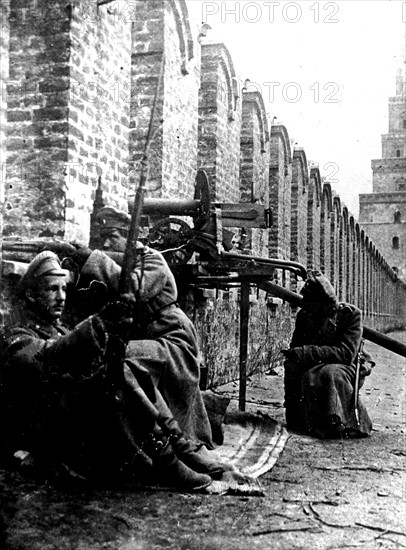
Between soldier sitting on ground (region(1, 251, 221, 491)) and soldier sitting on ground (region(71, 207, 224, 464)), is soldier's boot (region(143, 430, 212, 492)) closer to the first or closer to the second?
soldier sitting on ground (region(1, 251, 221, 491))

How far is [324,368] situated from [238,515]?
9.34 ft

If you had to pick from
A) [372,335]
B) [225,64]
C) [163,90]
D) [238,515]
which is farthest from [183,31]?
[238,515]

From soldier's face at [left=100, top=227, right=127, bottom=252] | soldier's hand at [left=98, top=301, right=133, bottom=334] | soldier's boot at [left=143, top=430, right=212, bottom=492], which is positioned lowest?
soldier's boot at [left=143, top=430, right=212, bottom=492]

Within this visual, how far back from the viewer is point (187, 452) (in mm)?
4508

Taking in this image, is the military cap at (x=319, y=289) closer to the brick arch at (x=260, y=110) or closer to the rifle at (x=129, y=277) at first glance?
the rifle at (x=129, y=277)

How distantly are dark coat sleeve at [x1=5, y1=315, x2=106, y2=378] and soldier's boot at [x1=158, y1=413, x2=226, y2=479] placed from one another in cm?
71

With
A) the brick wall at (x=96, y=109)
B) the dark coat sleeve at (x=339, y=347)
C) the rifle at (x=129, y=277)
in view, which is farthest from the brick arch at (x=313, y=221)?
the rifle at (x=129, y=277)

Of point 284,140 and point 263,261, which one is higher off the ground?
point 284,140

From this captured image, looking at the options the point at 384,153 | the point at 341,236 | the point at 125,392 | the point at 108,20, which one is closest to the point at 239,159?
the point at 108,20

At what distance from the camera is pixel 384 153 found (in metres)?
67.9

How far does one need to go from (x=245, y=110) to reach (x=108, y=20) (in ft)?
18.8

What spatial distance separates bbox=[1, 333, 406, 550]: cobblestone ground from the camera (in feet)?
11.3

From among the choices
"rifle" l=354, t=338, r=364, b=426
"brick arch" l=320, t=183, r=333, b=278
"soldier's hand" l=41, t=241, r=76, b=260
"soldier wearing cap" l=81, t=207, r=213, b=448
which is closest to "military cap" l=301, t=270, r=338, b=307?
"rifle" l=354, t=338, r=364, b=426

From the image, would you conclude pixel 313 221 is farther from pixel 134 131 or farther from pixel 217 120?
pixel 134 131
